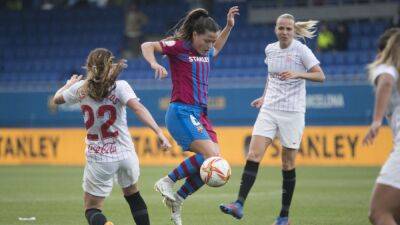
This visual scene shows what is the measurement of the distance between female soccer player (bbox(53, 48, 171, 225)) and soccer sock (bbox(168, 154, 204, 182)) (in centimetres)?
125

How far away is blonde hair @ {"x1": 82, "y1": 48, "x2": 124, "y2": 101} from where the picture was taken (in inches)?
326

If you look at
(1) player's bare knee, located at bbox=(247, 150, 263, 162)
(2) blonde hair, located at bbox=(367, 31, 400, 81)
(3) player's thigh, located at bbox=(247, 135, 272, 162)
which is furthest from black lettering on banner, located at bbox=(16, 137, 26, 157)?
(2) blonde hair, located at bbox=(367, 31, 400, 81)

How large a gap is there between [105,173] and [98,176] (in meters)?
0.07

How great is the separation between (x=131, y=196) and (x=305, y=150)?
1480cm

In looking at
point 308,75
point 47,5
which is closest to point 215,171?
point 308,75

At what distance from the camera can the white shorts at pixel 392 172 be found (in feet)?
22.7

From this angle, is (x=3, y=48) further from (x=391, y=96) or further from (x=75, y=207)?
(x=391, y=96)

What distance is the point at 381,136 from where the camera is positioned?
72.6 ft

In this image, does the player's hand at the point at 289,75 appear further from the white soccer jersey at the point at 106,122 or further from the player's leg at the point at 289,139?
the white soccer jersey at the point at 106,122

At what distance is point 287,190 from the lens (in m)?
10.6

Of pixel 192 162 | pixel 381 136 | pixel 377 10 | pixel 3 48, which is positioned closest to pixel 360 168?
pixel 381 136

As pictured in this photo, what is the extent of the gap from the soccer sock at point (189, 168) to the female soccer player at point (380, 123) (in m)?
3.01

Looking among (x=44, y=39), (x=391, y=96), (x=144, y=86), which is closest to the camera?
(x=391, y=96)

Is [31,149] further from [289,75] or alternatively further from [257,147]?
[289,75]
